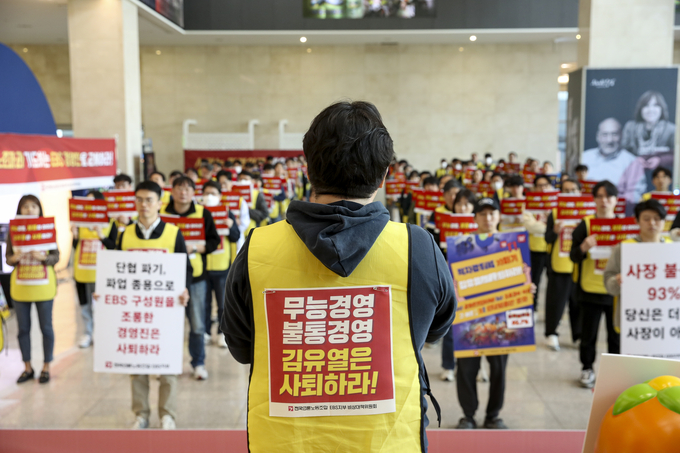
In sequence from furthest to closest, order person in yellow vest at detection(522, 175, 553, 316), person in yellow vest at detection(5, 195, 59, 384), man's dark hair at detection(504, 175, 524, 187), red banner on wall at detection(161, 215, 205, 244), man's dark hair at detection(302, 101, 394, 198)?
1. man's dark hair at detection(504, 175, 524, 187)
2. person in yellow vest at detection(522, 175, 553, 316)
3. red banner on wall at detection(161, 215, 205, 244)
4. person in yellow vest at detection(5, 195, 59, 384)
5. man's dark hair at detection(302, 101, 394, 198)

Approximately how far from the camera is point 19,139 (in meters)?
5.27

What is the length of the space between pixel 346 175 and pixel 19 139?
4.81m

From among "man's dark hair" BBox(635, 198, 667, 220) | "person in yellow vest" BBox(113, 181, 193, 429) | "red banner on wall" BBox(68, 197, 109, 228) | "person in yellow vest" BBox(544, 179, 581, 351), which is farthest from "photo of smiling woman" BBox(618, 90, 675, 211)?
"person in yellow vest" BBox(113, 181, 193, 429)

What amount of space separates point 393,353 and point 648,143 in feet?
35.0

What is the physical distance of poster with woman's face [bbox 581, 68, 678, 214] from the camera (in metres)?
10.5

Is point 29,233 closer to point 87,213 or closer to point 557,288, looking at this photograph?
point 87,213

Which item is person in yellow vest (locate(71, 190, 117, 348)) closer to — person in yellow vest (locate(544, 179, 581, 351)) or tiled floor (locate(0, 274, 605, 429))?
tiled floor (locate(0, 274, 605, 429))

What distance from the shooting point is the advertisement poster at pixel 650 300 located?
390 cm

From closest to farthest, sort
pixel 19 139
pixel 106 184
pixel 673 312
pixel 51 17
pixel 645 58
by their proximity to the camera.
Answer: pixel 673 312 < pixel 19 139 < pixel 106 184 < pixel 645 58 < pixel 51 17

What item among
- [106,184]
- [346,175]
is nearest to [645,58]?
[106,184]

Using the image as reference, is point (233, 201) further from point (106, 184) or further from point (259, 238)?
point (259, 238)

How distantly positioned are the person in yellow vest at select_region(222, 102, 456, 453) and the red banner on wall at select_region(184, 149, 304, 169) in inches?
734

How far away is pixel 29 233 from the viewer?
4.95 meters

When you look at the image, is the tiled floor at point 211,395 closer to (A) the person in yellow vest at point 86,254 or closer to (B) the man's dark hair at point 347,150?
(A) the person in yellow vest at point 86,254
